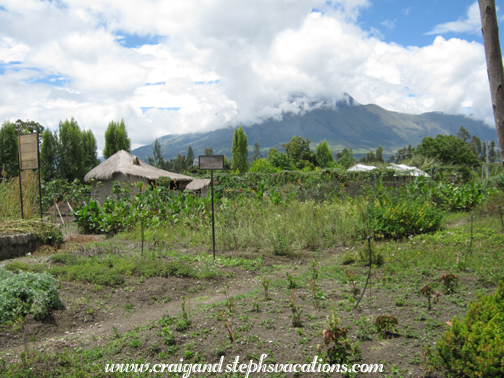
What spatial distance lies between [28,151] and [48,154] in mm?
15677

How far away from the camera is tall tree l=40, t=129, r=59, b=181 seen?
21.6 m

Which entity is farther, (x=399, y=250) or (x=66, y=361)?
(x=399, y=250)

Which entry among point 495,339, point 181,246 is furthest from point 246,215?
point 495,339

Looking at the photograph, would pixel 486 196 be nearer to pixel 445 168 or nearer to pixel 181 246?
pixel 445 168

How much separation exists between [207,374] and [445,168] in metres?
17.4

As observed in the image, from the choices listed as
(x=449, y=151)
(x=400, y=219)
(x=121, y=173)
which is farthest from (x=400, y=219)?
(x=449, y=151)

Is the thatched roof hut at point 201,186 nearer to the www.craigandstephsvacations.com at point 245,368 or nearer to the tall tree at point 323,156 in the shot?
the www.craigandstephsvacations.com at point 245,368

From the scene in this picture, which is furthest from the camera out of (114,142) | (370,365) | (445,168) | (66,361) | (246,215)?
(114,142)

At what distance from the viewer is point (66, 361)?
2496 mm

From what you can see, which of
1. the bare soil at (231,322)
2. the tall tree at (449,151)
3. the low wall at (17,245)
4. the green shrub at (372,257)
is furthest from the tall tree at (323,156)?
the bare soil at (231,322)

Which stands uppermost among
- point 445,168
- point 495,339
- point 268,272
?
point 445,168

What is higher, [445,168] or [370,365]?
[445,168]

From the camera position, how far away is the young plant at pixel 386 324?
266 cm

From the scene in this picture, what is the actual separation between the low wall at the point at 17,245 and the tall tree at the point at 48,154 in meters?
17.2
